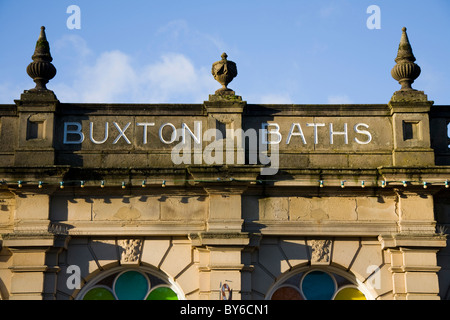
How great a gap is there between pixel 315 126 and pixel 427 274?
14.2ft

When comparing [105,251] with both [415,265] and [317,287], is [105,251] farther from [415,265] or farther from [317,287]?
[415,265]

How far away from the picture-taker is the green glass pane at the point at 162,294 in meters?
20.5

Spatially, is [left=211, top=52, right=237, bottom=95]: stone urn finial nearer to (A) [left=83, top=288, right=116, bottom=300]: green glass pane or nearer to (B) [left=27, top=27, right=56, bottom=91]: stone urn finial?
(B) [left=27, top=27, right=56, bottom=91]: stone urn finial

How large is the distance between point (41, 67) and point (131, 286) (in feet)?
18.6

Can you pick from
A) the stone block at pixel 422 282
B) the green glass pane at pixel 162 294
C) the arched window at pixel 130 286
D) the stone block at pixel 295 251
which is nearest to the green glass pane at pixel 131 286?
the arched window at pixel 130 286

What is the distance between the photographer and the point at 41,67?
21.3m

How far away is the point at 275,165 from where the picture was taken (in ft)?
68.3

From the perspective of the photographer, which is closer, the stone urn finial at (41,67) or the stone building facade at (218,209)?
the stone building facade at (218,209)

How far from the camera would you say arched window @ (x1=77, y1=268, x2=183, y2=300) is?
67.1 feet

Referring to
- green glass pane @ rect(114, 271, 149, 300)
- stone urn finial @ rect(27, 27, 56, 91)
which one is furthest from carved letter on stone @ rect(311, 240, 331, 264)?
stone urn finial @ rect(27, 27, 56, 91)

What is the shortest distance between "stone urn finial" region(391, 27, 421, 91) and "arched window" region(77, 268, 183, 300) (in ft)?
24.2

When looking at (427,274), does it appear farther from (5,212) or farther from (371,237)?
(5,212)

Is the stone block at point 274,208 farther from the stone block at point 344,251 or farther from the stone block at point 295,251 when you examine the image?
the stone block at point 344,251

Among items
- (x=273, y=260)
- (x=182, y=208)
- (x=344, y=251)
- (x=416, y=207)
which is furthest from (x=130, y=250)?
(x=416, y=207)
